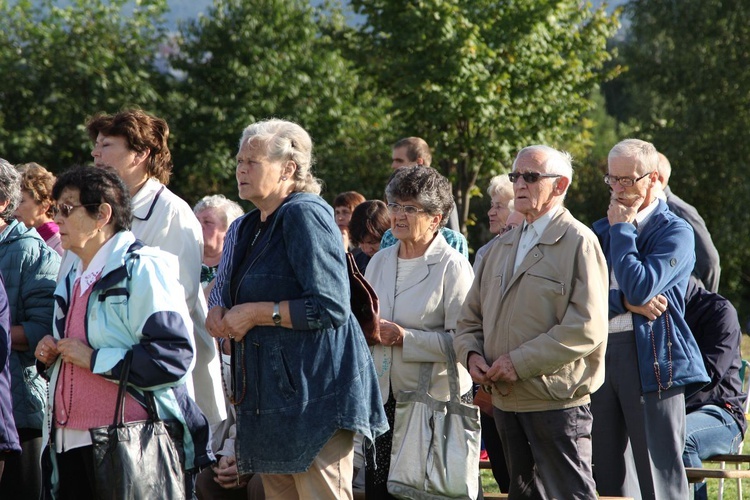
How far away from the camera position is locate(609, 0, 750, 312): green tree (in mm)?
21984

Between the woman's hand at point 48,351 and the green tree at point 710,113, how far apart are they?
19.9 meters

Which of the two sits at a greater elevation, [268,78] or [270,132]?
[268,78]

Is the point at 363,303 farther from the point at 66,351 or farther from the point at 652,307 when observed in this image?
the point at 652,307

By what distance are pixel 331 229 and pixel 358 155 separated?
18.9 m

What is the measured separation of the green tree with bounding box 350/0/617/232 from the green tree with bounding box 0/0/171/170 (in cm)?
755

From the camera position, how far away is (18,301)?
422cm

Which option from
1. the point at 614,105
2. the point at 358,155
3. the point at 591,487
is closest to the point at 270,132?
the point at 591,487

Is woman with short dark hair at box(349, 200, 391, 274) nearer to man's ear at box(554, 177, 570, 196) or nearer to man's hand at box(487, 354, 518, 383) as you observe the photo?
man's ear at box(554, 177, 570, 196)

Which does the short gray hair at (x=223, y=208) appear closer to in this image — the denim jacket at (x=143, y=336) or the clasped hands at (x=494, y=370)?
the clasped hands at (x=494, y=370)

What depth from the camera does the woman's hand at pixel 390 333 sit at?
4426 millimetres

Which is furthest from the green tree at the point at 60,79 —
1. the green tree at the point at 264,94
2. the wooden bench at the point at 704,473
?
the wooden bench at the point at 704,473

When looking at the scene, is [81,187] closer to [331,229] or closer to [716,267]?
[331,229]

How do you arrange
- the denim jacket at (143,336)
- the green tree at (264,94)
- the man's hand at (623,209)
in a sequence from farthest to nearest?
the green tree at (264,94) → the man's hand at (623,209) → the denim jacket at (143,336)

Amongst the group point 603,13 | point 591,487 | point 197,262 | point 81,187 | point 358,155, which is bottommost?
point 591,487
